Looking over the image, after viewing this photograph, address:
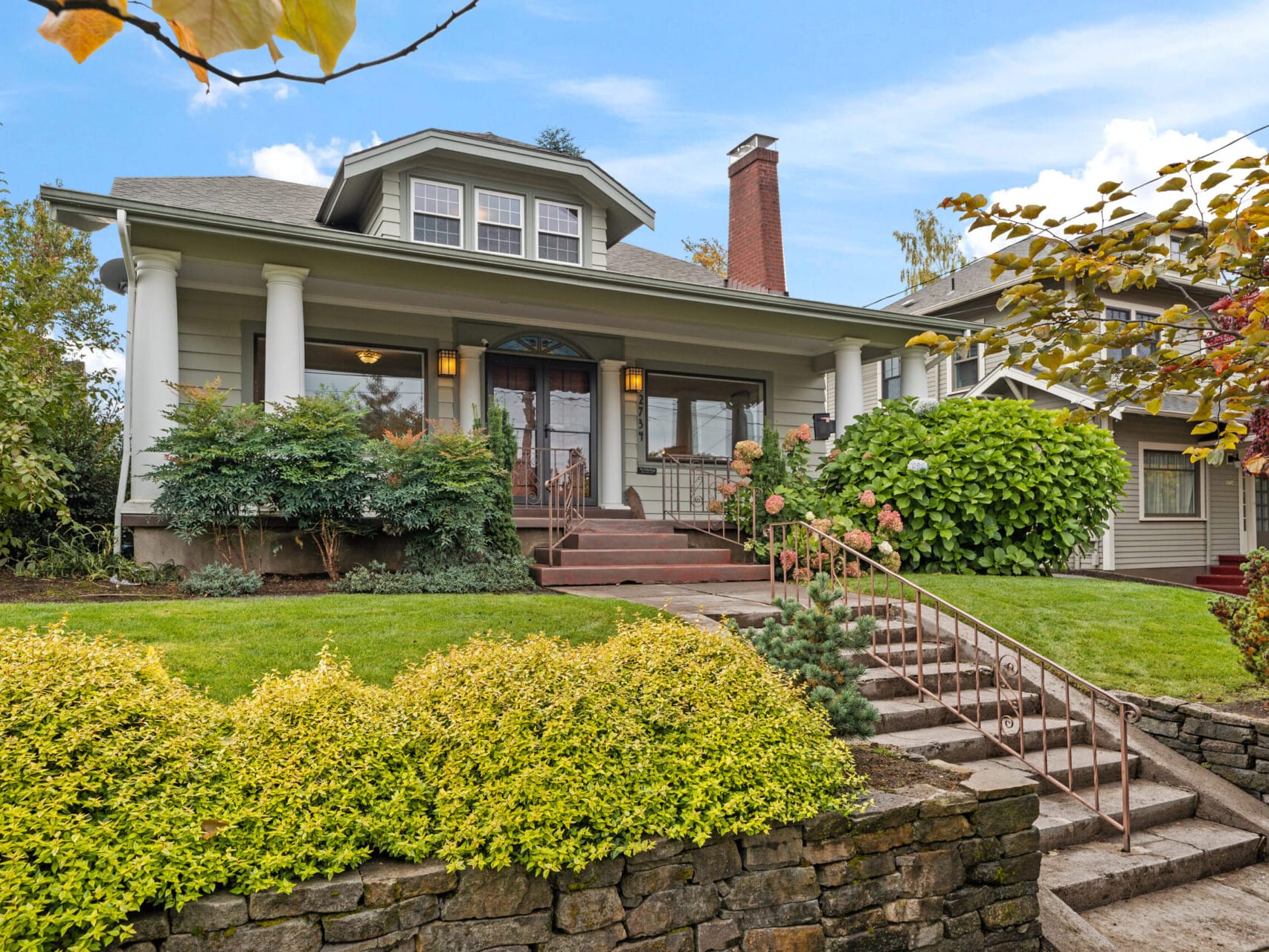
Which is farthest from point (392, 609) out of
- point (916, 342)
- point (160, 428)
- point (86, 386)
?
point (86, 386)

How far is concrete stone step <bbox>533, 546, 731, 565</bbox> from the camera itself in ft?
28.8

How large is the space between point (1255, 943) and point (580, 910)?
3153mm

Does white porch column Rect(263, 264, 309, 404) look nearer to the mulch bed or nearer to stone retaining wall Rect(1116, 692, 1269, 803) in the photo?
the mulch bed

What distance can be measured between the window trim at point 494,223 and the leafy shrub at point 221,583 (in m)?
5.41

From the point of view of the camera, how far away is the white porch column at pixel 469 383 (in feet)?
34.3

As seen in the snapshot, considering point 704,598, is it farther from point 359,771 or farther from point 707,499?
point 359,771

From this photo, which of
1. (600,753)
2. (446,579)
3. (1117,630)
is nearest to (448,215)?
(446,579)

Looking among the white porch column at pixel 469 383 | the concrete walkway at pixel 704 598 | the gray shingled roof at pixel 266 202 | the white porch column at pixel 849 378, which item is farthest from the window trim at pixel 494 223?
the concrete walkway at pixel 704 598

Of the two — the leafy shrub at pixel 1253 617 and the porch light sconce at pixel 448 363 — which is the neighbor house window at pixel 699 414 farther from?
the leafy shrub at pixel 1253 617

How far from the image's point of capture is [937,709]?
5152 mm

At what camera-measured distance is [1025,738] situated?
5.13 meters

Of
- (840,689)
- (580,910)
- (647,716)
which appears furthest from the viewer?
(840,689)

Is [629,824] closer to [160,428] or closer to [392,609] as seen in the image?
[392,609]

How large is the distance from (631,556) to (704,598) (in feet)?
5.69
